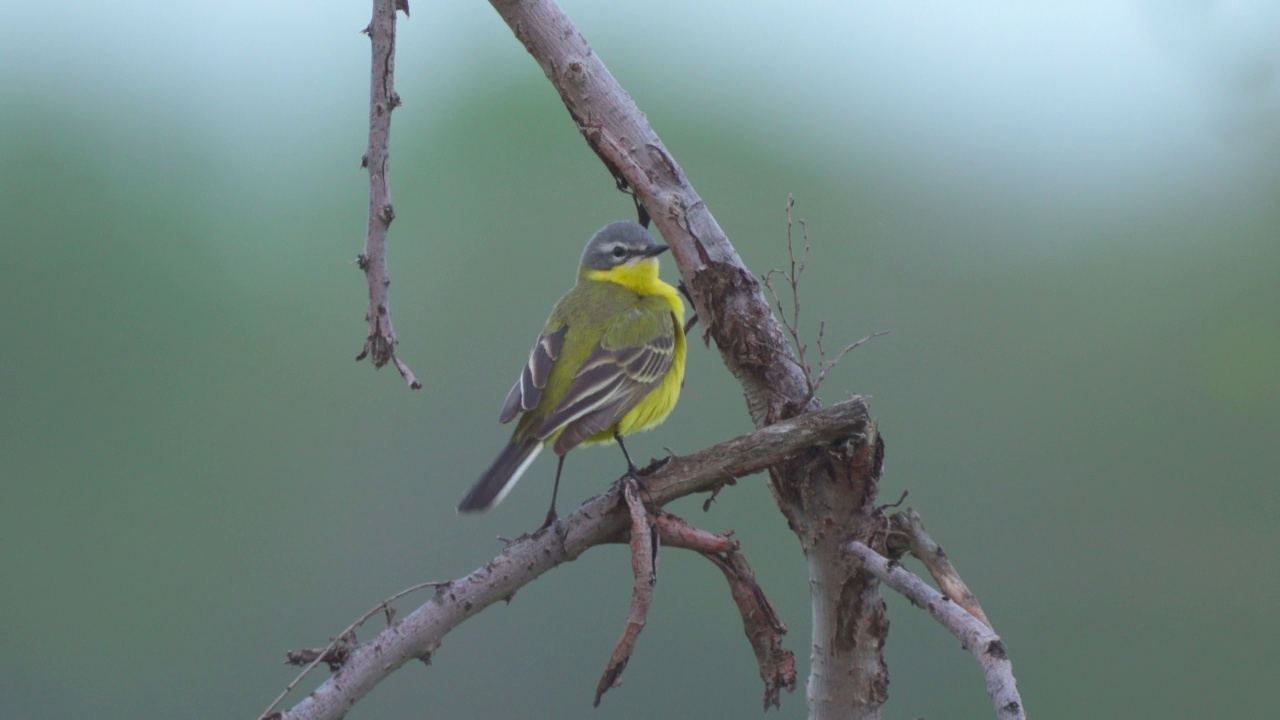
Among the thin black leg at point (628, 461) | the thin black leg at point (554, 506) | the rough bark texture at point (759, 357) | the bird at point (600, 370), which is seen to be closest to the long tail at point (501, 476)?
→ the bird at point (600, 370)

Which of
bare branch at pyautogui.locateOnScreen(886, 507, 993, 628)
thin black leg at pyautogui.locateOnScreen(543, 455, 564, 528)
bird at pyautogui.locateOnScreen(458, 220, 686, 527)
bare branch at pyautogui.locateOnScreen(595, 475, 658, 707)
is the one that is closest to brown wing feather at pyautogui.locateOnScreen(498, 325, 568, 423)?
bird at pyautogui.locateOnScreen(458, 220, 686, 527)

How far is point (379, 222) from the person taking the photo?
2547mm

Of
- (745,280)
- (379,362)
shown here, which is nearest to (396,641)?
(379,362)

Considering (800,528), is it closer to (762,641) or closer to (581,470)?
(762,641)

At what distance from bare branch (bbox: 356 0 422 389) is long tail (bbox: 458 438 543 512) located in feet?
2.52

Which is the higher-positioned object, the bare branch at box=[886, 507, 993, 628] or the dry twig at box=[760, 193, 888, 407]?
the dry twig at box=[760, 193, 888, 407]

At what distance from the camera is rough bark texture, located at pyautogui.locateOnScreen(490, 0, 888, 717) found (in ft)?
10.0

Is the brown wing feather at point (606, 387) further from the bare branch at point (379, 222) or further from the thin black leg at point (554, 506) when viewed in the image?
the bare branch at point (379, 222)

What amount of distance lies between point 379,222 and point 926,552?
158cm

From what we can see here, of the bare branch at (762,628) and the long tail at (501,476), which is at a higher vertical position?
the long tail at (501,476)

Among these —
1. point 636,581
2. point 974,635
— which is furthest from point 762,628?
point 974,635

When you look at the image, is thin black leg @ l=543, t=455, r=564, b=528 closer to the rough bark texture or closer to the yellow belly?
the yellow belly

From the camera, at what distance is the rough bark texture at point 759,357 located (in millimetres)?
3055

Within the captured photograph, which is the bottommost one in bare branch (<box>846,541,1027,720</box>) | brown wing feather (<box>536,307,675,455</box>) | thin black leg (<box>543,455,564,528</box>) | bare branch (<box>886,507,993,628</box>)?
bare branch (<box>846,541,1027,720</box>)
